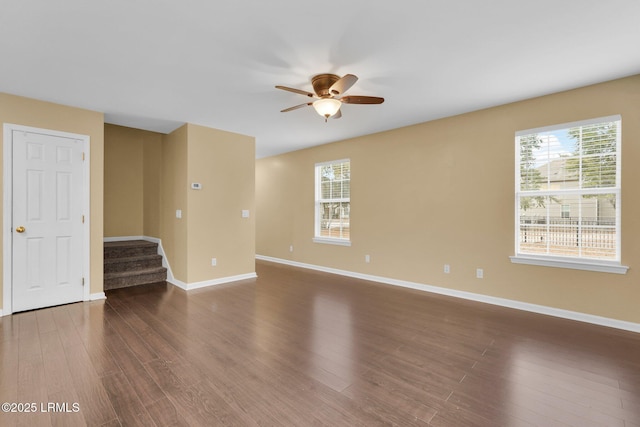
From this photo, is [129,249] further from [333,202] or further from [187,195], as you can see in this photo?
[333,202]

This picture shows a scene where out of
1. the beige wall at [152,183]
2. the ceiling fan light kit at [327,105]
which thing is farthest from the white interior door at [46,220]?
the ceiling fan light kit at [327,105]

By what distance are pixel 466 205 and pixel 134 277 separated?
5.24m

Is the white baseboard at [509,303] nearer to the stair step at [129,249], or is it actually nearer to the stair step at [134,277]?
the stair step at [134,277]

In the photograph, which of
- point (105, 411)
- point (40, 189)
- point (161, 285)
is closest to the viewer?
point (105, 411)

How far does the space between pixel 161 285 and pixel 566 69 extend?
597cm

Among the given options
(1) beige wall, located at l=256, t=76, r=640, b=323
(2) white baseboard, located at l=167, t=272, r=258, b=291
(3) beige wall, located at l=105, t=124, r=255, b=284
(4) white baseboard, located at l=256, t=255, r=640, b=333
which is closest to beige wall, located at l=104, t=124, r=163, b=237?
(3) beige wall, located at l=105, t=124, r=255, b=284

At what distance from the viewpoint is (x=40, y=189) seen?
365 cm

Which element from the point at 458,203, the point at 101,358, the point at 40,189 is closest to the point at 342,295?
the point at 458,203

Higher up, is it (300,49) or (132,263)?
(300,49)

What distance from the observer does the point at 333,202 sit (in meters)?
6.02

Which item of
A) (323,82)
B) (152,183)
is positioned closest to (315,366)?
(323,82)

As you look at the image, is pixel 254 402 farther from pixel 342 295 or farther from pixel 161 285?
pixel 161 285

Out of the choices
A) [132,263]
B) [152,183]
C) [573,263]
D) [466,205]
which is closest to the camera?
[573,263]

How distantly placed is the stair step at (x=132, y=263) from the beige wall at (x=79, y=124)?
71 cm
